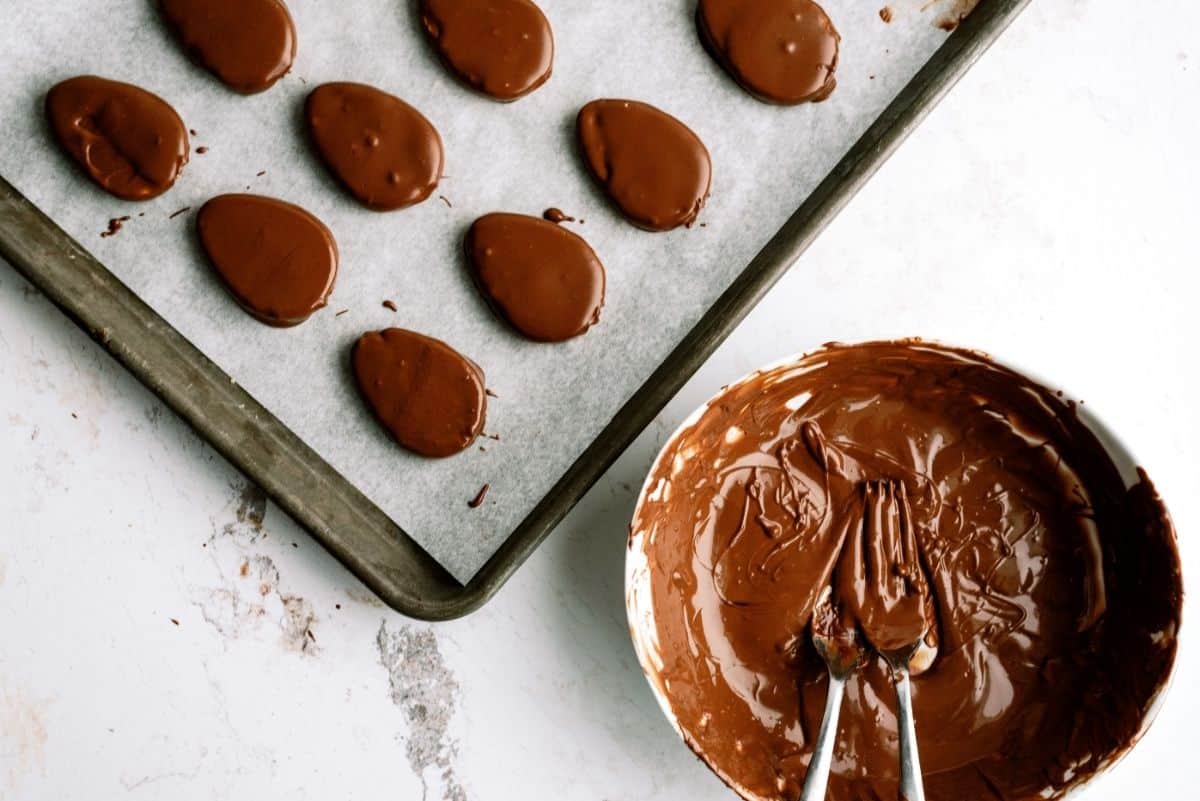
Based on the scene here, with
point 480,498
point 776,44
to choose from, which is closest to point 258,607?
point 480,498

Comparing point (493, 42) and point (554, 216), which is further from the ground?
point (493, 42)

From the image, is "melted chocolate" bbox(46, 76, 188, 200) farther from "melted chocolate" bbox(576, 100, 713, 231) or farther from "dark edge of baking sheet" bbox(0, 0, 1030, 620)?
"melted chocolate" bbox(576, 100, 713, 231)

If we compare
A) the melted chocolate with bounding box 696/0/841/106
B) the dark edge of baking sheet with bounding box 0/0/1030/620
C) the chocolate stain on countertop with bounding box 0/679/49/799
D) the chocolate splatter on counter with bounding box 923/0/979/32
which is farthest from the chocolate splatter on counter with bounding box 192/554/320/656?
the chocolate splatter on counter with bounding box 923/0/979/32

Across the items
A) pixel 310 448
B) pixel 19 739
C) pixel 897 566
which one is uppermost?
pixel 897 566

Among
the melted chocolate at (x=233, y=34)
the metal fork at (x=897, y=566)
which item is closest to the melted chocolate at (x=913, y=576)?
the metal fork at (x=897, y=566)

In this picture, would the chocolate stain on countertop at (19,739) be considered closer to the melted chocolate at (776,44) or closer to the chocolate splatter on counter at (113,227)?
the chocolate splatter on counter at (113,227)

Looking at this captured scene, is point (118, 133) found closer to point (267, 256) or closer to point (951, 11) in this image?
point (267, 256)

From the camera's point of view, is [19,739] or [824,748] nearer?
[824,748]
